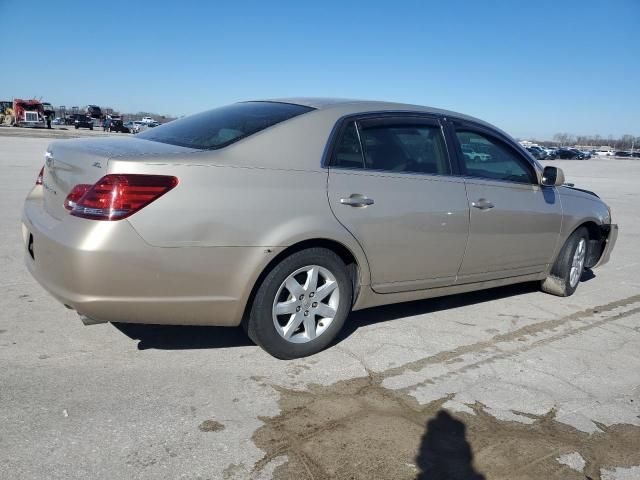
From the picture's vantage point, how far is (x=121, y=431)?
270 cm

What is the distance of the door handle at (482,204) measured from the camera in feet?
14.4

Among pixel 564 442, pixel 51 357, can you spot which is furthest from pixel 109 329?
pixel 564 442

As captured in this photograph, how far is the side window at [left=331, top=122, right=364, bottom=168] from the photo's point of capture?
3.73 metres

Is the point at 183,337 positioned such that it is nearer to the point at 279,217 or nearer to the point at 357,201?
the point at 279,217

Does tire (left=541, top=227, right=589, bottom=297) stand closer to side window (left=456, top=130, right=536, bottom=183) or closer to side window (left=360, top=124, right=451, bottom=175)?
side window (left=456, top=130, right=536, bottom=183)

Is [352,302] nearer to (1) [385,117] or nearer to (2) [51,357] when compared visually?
(1) [385,117]

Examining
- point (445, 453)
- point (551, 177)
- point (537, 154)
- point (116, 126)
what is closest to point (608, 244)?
point (551, 177)

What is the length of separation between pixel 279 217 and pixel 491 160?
Result: 221 centimetres

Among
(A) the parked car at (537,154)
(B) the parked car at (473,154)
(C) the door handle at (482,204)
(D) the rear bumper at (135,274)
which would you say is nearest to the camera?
(D) the rear bumper at (135,274)

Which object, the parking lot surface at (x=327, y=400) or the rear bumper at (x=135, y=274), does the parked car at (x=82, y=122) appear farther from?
the rear bumper at (x=135, y=274)

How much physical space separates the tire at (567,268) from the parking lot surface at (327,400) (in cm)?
75

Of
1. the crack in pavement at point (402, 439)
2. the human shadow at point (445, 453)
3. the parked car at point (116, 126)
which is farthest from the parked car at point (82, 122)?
the human shadow at point (445, 453)

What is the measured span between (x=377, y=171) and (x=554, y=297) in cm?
277

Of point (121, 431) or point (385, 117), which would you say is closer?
point (121, 431)
